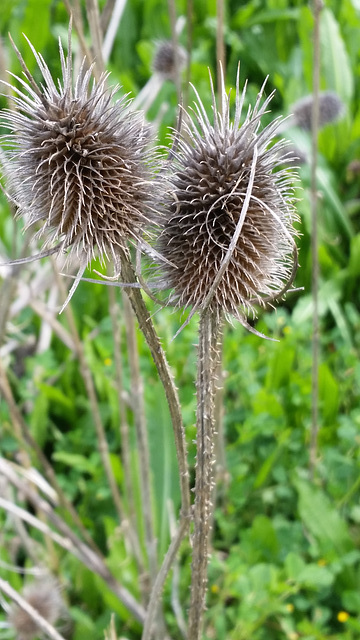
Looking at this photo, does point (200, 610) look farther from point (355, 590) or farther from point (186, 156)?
point (355, 590)

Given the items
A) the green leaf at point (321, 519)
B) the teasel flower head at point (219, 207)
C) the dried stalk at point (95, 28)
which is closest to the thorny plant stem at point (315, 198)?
the green leaf at point (321, 519)

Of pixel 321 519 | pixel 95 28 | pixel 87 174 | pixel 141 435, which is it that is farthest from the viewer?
pixel 321 519

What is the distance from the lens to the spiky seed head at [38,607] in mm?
1460

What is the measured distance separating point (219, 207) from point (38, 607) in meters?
1.23

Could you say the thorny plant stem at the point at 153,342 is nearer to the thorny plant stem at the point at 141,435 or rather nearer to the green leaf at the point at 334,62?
the thorny plant stem at the point at 141,435

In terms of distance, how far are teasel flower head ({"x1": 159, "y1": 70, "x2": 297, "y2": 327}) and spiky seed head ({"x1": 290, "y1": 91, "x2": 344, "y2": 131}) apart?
5.30ft

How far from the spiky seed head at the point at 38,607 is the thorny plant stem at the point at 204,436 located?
79 cm

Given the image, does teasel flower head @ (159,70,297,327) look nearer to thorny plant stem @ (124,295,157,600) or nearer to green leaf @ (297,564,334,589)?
thorny plant stem @ (124,295,157,600)

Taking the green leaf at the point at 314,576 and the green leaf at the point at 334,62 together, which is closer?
the green leaf at the point at 314,576

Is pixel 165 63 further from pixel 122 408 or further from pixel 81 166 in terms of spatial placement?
pixel 81 166

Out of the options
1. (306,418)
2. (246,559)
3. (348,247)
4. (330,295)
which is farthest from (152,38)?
(246,559)

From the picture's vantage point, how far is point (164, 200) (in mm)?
732

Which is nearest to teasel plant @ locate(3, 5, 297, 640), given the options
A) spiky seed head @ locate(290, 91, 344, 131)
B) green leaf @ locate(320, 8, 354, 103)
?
spiky seed head @ locate(290, 91, 344, 131)

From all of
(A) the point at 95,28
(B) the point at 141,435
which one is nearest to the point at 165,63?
(A) the point at 95,28
